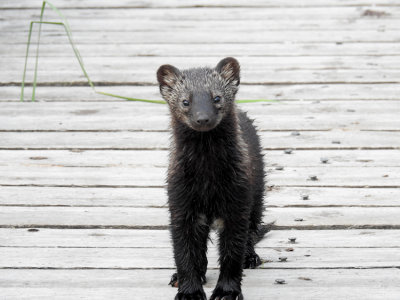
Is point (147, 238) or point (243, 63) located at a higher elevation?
point (243, 63)

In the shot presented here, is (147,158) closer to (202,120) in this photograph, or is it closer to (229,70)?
(229,70)

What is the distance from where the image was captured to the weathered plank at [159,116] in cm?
648

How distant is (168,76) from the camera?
4352 millimetres

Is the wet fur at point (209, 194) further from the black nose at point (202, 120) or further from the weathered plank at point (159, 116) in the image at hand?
the weathered plank at point (159, 116)

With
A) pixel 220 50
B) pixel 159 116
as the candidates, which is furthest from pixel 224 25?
pixel 159 116

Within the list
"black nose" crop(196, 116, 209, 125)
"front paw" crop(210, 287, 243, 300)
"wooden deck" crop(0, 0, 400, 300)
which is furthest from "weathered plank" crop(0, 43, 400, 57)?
"front paw" crop(210, 287, 243, 300)

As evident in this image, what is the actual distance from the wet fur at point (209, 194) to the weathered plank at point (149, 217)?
32.3 inches

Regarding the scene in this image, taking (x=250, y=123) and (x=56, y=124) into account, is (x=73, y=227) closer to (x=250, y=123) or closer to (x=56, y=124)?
(x=250, y=123)

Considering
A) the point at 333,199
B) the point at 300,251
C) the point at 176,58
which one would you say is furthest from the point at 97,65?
the point at 300,251

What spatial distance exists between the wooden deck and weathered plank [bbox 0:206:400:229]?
0.04 ft

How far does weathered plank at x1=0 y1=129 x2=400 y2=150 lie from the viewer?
6102 mm

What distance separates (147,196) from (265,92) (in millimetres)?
2222

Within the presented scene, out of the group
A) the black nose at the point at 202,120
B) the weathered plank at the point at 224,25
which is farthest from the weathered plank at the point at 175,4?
the black nose at the point at 202,120

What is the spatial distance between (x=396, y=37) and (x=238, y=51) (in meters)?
1.68
